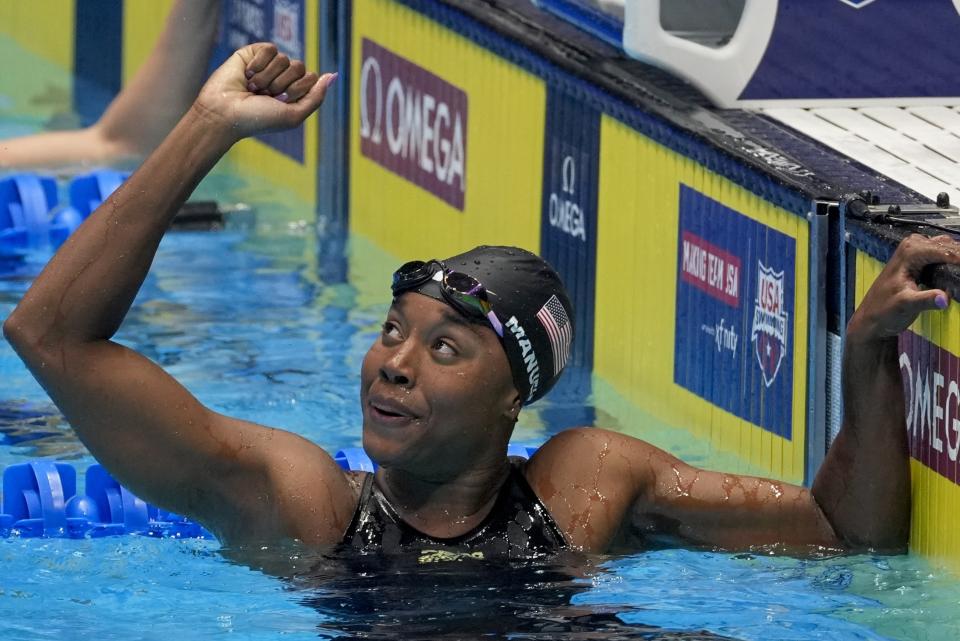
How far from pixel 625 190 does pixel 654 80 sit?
32 centimetres

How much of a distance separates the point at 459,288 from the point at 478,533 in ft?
1.57

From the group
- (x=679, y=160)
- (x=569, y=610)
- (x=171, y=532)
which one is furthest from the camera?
(x=679, y=160)

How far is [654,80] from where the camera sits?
6020 mm

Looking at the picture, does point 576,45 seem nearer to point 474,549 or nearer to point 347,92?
point 347,92

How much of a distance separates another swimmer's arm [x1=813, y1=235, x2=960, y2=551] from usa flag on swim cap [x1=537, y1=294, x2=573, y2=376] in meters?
0.54

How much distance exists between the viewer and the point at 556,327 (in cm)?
397

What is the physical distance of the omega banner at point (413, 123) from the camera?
7164mm

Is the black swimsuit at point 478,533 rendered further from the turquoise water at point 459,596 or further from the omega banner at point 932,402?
the omega banner at point 932,402

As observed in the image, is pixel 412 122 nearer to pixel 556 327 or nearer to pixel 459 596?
pixel 556 327

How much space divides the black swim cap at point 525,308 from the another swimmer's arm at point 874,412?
0.55 m

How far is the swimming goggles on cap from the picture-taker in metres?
3.84


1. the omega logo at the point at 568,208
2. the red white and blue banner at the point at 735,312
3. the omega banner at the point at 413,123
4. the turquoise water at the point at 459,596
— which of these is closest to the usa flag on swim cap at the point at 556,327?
the turquoise water at the point at 459,596

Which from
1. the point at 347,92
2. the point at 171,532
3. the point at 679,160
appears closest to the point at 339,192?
the point at 347,92

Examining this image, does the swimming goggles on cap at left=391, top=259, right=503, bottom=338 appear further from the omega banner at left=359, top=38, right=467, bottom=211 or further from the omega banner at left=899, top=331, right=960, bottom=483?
→ the omega banner at left=359, top=38, right=467, bottom=211
